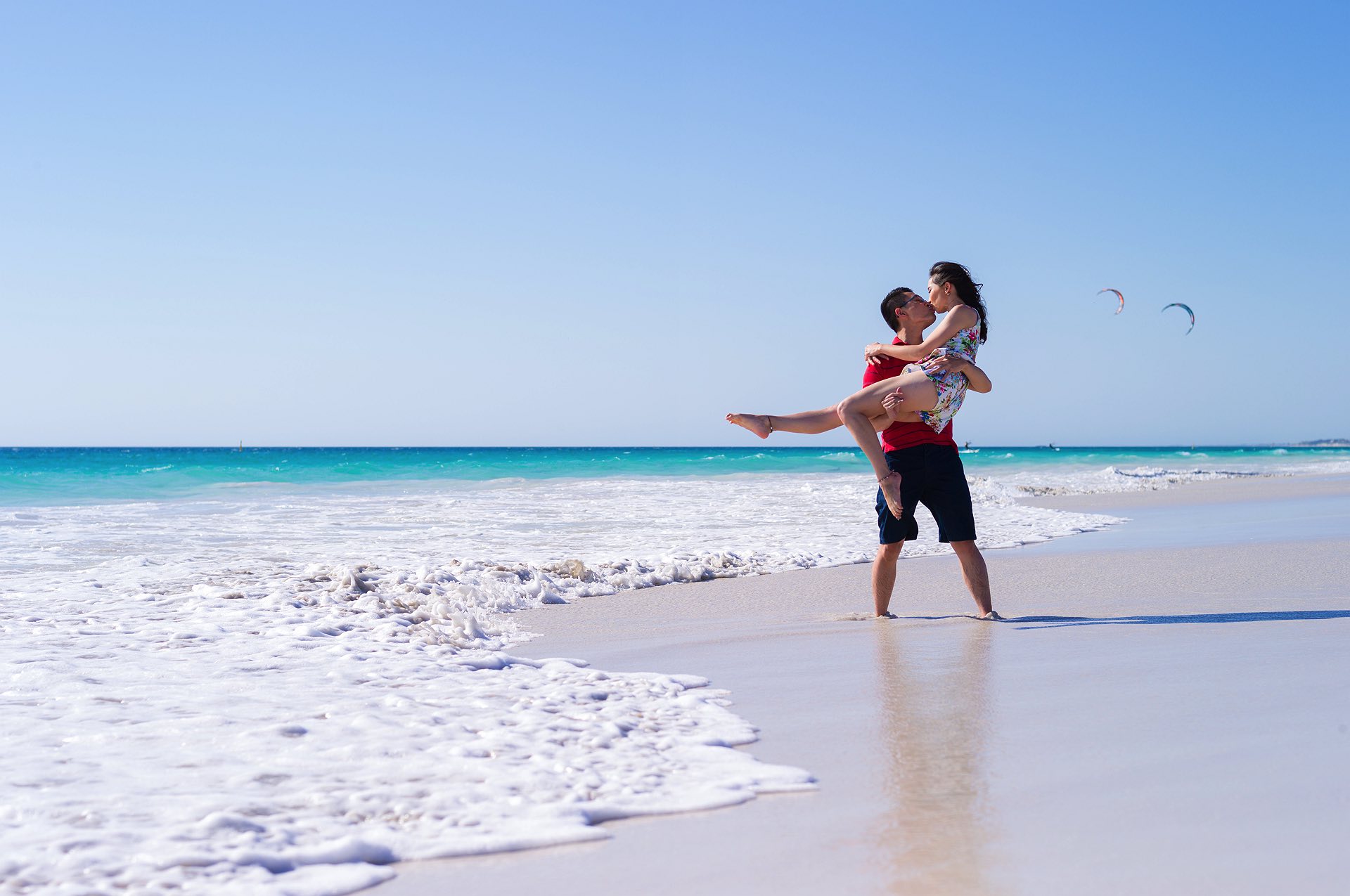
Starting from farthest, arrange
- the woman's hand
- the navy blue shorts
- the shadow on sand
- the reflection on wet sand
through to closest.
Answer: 1. the navy blue shorts
2. the woman's hand
3. the shadow on sand
4. the reflection on wet sand

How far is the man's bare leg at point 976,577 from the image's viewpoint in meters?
4.91

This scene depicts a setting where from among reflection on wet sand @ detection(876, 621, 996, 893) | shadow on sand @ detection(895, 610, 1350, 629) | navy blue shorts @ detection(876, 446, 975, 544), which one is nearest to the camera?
reflection on wet sand @ detection(876, 621, 996, 893)

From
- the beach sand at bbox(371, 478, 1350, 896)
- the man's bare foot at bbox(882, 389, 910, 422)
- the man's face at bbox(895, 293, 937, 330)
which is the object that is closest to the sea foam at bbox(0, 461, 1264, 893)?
the beach sand at bbox(371, 478, 1350, 896)

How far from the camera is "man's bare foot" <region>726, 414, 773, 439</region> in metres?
4.96

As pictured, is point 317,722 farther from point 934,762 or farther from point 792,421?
point 792,421

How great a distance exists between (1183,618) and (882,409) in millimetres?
1741

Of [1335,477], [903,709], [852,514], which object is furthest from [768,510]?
[1335,477]

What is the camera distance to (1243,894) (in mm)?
1780

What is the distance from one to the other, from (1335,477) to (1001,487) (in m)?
10.8

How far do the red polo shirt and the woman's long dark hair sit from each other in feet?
1.19

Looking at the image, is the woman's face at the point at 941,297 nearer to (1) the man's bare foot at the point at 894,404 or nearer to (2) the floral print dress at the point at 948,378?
(2) the floral print dress at the point at 948,378

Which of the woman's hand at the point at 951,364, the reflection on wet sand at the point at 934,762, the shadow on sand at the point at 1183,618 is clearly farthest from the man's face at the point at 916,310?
the reflection on wet sand at the point at 934,762

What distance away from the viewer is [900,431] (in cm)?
503

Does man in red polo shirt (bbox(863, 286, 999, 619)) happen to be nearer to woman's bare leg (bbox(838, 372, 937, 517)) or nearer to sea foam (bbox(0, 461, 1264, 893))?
woman's bare leg (bbox(838, 372, 937, 517))
